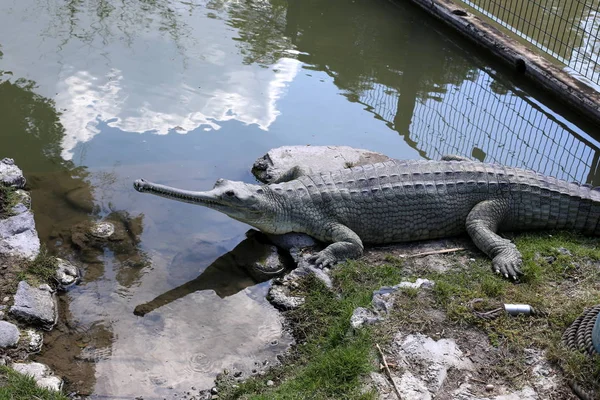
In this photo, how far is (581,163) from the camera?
7.82 meters

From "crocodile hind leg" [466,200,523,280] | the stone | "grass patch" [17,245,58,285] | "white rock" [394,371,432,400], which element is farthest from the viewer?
the stone

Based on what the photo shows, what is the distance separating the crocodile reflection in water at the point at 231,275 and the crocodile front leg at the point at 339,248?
43 centimetres

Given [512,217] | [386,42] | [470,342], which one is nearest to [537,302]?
[470,342]

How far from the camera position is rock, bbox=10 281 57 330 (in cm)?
485

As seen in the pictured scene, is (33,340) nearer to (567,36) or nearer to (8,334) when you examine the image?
(8,334)

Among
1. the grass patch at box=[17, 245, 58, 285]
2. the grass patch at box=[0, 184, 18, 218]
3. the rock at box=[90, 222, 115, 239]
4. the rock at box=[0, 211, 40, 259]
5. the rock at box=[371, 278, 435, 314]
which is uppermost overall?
the rock at box=[371, 278, 435, 314]

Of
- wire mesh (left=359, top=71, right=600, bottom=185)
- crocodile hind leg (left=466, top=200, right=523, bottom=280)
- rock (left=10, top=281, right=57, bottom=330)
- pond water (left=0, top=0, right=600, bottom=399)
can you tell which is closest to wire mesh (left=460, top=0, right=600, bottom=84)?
pond water (left=0, top=0, right=600, bottom=399)

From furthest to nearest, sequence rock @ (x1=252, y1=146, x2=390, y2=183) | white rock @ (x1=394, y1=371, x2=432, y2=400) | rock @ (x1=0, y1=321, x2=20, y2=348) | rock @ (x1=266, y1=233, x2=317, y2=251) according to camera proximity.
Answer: rock @ (x1=252, y1=146, x2=390, y2=183) < rock @ (x1=266, y1=233, x2=317, y2=251) < rock @ (x1=0, y1=321, x2=20, y2=348) < white rock @ (x1=394, y1=371, x2=432, y2=400)

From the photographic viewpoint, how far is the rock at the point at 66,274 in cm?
536

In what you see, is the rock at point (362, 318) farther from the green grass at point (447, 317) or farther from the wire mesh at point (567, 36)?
the wire mesh at point (567, 36)

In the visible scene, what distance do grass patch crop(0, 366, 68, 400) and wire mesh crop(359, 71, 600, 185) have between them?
17.4ft

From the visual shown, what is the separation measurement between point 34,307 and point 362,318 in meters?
2.55

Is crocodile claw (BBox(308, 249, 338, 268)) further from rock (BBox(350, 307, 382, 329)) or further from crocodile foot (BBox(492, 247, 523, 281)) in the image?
crocodile foot (BBox(492, 247, 523, 281))

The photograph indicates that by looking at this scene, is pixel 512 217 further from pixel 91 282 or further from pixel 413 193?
pixel 91 282
